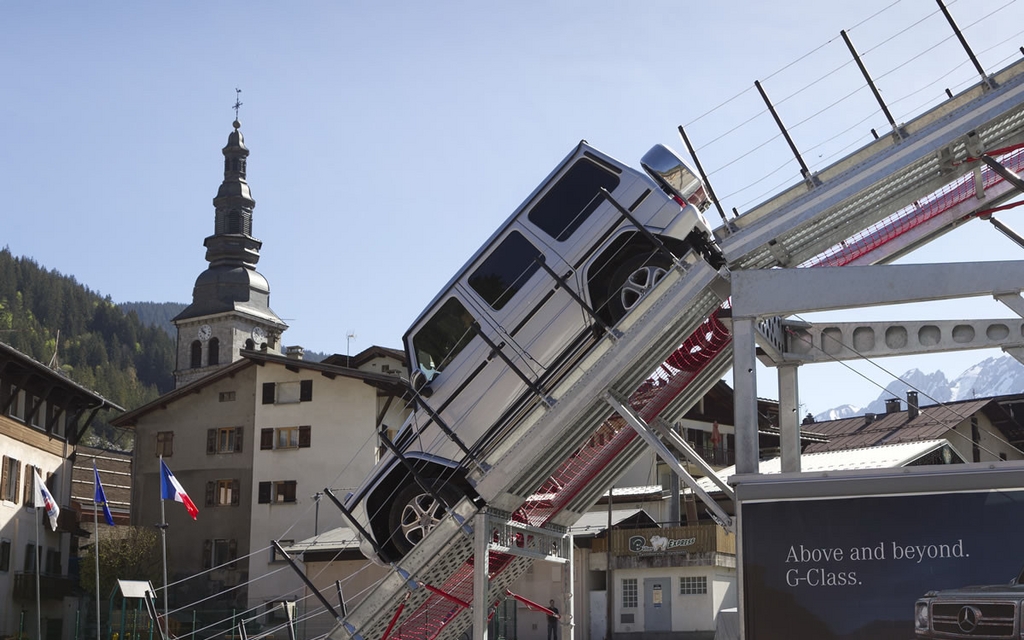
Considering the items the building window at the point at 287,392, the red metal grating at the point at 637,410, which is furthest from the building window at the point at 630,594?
the red metal grating at the point at 637,410

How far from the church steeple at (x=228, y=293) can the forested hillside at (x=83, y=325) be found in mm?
44009

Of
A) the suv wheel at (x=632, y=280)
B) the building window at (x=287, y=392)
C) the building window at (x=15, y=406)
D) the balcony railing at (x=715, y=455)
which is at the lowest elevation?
the suv wheel at (x=632, y=280)

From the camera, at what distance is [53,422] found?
1940 inches

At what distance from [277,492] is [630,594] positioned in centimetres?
1681

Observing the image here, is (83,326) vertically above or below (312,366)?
above

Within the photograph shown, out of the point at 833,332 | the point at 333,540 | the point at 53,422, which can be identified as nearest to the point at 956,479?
the point at 833,332

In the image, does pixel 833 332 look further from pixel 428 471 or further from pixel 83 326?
pixel 83 326

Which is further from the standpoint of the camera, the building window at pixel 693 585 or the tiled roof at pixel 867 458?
the building window at pixel 693 585

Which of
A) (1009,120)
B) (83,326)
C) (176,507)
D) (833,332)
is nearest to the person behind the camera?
(1009,120)

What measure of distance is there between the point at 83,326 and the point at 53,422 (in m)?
128

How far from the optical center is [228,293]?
4449 inches

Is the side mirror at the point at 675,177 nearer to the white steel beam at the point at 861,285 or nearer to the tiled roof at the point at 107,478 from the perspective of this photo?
the white steel beam at the point at 861,285

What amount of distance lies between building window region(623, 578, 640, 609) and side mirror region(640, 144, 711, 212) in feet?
92.3

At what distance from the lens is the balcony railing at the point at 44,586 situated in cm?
4376
